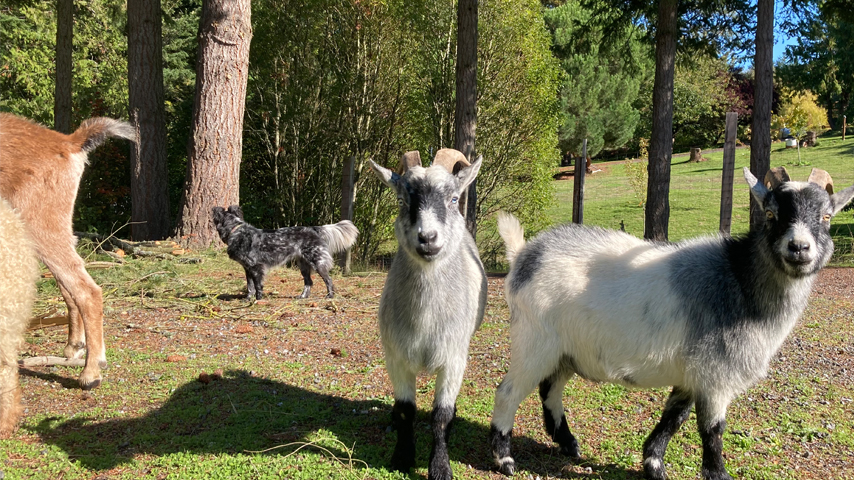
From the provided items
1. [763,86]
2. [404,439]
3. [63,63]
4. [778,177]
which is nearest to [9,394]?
[404,439]

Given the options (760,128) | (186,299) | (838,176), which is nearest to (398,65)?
(760,128)

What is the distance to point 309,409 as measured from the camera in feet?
14.4

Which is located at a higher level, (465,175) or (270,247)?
(465,175)

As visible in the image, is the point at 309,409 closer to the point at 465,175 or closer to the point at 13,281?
the point at 465,175

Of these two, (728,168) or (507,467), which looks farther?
(728,168)

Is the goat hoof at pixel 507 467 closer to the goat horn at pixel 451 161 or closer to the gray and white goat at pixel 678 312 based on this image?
the gray and white goat at pixel 678 312

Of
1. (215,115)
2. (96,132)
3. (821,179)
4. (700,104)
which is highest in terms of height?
(700,104)

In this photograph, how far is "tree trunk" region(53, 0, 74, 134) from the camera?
1352 centimetres

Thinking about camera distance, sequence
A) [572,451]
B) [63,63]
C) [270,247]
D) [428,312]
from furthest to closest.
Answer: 1. [63,63]
2. [270,247]
3. [572,451]
4. [428,312]

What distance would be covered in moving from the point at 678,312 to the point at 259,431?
106 inches

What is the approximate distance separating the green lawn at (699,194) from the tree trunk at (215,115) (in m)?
10.9

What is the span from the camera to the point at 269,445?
12.7 feet

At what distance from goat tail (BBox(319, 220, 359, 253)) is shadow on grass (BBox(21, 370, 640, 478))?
337cm

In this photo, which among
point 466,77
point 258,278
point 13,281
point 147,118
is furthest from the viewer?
point 147,118
